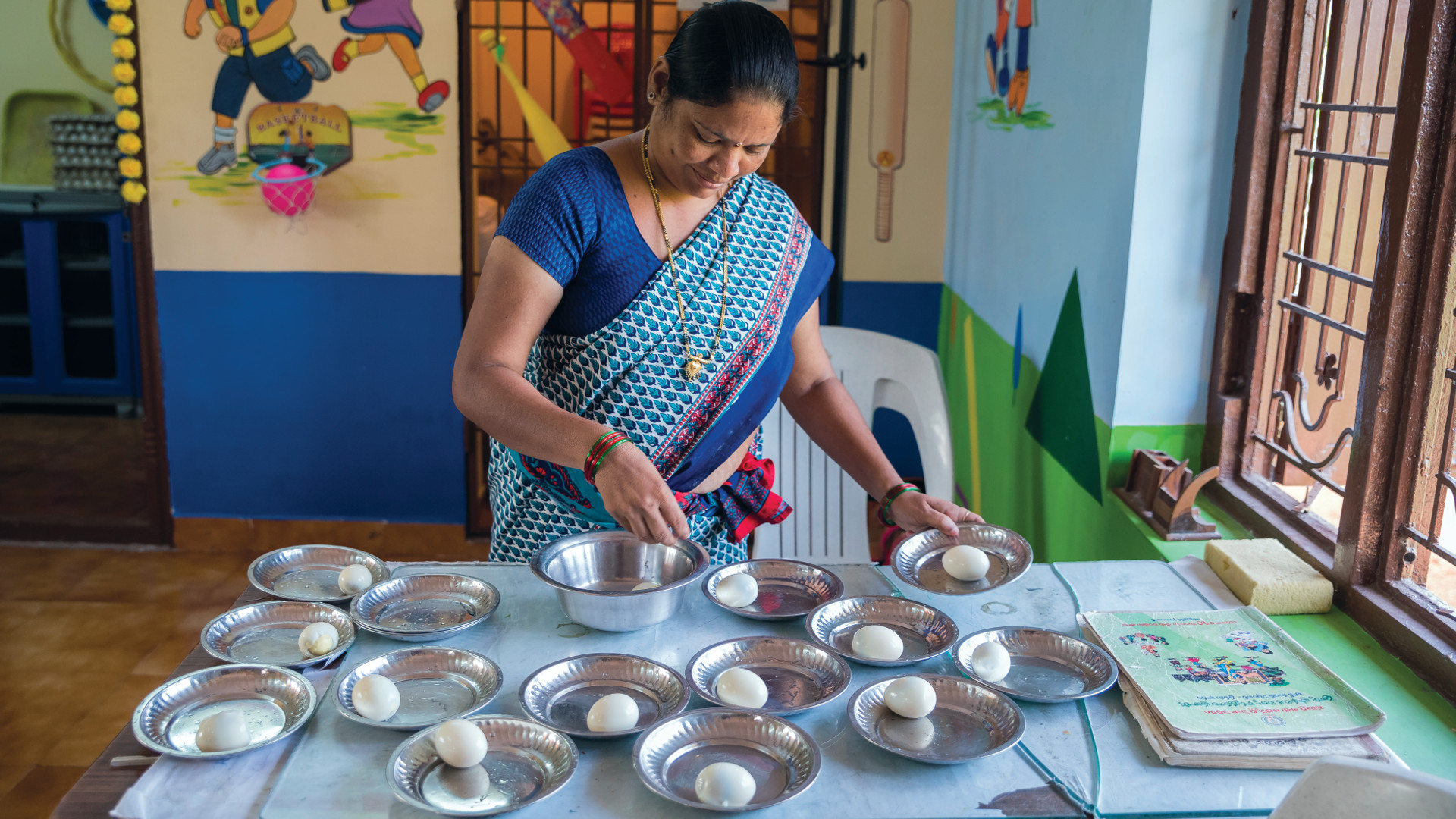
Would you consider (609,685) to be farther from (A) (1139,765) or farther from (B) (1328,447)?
(B) (1328,447)

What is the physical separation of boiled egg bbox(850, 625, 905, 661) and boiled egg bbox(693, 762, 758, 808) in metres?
0.28

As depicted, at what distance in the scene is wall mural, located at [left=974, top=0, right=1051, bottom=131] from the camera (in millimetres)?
2350

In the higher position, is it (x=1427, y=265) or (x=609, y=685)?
(x=1427, y=265)

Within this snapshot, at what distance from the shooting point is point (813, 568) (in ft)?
4.76

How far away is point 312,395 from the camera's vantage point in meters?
3.42

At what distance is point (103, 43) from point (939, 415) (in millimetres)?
4340

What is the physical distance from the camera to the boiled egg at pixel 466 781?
3.25ft

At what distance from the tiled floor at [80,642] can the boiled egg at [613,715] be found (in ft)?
5.75

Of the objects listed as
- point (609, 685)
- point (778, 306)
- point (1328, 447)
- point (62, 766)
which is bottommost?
point (62, 766)

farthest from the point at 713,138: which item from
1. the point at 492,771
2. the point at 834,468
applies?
the point at 834,468

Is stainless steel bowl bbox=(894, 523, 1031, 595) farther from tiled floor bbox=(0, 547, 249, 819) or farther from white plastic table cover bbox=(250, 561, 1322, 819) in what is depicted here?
tiled floor bbox=(0, 547, 249, 819)

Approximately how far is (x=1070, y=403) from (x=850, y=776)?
3.97 ft

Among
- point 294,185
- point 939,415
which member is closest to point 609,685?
point 939,415

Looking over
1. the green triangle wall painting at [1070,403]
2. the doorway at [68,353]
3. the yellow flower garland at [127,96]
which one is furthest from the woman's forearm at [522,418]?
the doorway at [68,353]
